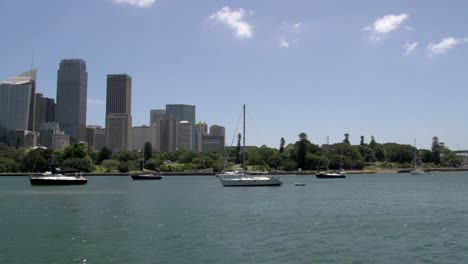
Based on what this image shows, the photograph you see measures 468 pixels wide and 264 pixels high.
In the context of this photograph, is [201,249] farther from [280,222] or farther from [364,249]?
[280,222]

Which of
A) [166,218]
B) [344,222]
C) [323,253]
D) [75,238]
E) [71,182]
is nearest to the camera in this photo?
[323,253]

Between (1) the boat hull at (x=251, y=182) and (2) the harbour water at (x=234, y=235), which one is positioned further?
(1) the boat hull at (x=251, y=182)

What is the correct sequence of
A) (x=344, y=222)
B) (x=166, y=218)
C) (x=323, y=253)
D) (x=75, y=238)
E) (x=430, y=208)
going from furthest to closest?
(x=430, y=208)
(x=166, y=218)
(x=344, y=222)
(x=75, y=238)
(x=323, y=253)

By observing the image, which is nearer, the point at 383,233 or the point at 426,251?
the point at 426,251

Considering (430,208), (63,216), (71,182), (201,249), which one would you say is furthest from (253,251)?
(71,182)

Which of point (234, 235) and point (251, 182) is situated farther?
point (251, 182)

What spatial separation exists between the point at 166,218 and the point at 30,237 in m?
15.5

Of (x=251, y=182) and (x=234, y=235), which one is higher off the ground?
(x=251, y=182)

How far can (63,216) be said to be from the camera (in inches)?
2192

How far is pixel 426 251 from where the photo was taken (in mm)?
35188

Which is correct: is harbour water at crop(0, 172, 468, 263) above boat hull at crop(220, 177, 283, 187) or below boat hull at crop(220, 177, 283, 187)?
below

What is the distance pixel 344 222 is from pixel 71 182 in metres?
92.2

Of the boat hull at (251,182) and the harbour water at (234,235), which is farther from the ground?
the boat hull at (251,182)

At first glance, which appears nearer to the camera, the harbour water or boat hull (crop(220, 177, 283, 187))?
the harbour water
